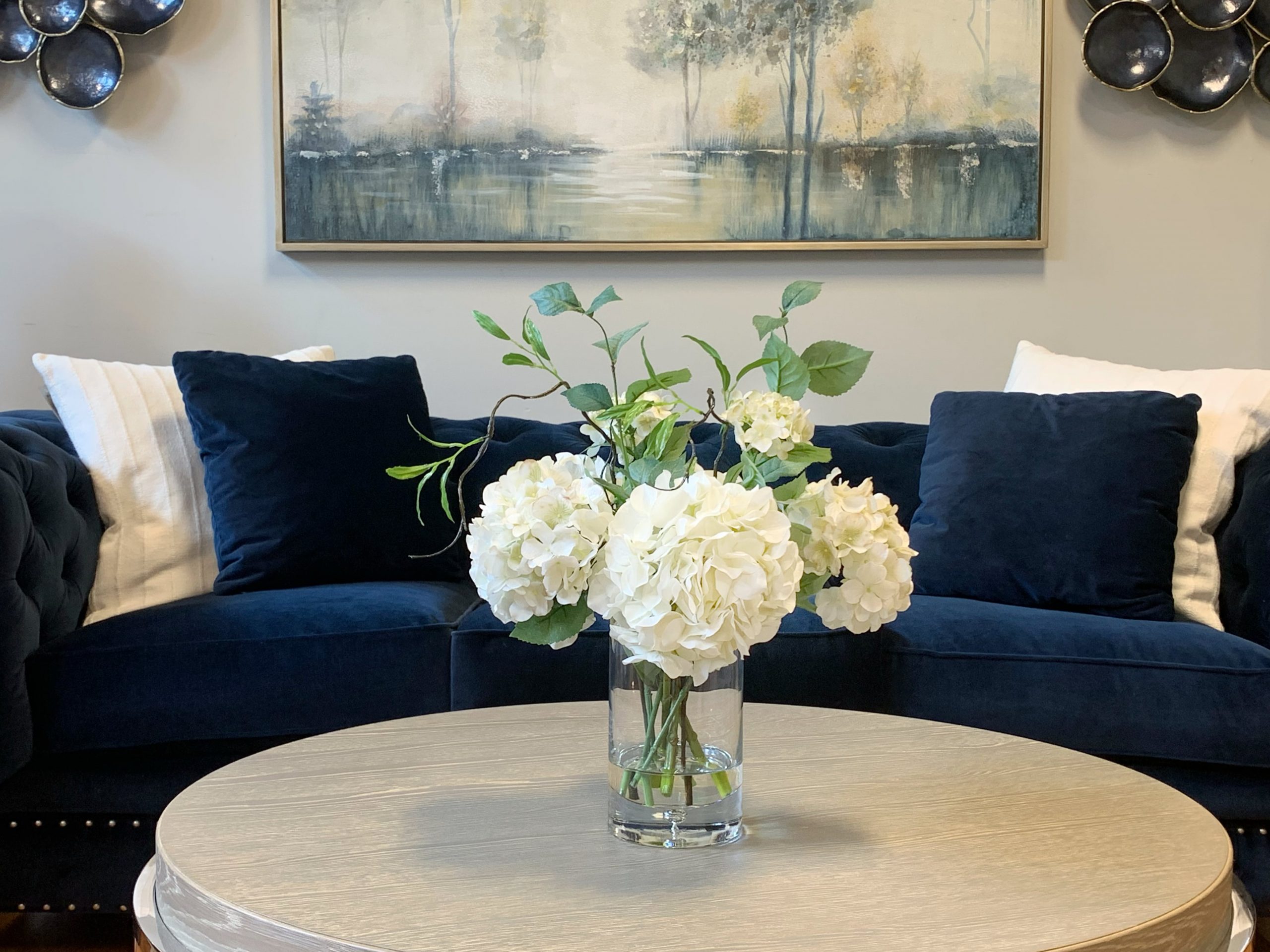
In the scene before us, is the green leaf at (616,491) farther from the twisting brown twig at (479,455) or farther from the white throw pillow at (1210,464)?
the white throw pillow at (1210,464)

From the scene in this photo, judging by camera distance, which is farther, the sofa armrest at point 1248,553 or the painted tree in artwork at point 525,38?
the painted tree in artwork at point 525,38

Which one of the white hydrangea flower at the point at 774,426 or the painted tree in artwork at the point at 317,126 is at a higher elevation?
the painted tree in artwork at the point at 317,126

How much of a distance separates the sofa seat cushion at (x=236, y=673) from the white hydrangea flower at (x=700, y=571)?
3.55 ft

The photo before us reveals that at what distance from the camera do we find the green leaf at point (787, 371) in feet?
3.14

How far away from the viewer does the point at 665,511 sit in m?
0.86

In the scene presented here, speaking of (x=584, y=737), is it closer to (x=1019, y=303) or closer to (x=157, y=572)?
(x=157, y=572)

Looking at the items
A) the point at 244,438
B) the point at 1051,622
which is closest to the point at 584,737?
the point at 1051,622

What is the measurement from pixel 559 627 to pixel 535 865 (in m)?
0.19

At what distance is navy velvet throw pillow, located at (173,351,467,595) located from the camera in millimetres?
2162

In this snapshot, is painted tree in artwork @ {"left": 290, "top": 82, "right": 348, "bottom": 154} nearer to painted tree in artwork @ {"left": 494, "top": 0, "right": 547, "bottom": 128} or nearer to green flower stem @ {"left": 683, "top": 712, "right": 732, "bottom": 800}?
painted tree in artwork @ {"left": 494, "top": 0, "right": 547, "bottom": 128}

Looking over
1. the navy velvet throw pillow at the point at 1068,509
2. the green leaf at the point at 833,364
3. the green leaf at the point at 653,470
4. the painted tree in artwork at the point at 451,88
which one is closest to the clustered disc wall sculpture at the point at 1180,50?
the navy velvet throw pillow at the point at 1068,509

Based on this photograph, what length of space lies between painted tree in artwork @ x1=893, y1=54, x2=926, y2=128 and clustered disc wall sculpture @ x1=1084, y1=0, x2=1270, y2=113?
0.40 m

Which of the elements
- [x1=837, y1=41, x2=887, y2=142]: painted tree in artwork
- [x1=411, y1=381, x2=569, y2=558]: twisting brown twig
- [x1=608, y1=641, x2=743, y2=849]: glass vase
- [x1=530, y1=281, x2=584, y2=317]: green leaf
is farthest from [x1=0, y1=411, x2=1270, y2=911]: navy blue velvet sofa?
[x1=837, y1=41, x2=887, y2=142]: painted tree in artwork

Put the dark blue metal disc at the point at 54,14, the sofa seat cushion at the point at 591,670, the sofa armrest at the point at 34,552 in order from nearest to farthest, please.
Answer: the sofa armrest at the point at 34,552, the sofa seat cushion at the point at 591,670, the dark blue metal disc at the point at 54,14
